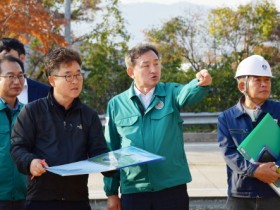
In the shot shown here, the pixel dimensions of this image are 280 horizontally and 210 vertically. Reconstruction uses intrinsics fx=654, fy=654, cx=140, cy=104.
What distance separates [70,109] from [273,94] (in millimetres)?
11381

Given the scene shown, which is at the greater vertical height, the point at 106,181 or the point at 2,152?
the point at 2,152

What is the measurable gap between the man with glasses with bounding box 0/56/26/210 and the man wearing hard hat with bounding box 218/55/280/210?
4.90ft

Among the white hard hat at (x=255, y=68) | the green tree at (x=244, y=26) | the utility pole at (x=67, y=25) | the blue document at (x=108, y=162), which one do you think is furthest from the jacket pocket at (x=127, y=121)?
the green tree at (x=244, y=26)

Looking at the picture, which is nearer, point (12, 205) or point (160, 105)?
point (12, 205)

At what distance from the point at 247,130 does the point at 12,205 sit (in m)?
1.74

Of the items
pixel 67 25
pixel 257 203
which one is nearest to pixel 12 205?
pixel 257 203

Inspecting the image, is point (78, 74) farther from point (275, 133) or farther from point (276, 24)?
point (276, 24)

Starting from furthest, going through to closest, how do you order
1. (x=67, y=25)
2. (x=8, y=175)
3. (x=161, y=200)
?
(x=67, y=25), (x=161, y=200), (x=8, y=175)

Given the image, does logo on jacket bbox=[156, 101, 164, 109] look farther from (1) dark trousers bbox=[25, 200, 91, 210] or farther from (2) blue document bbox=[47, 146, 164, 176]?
(1) dark trousers bbox=[25, 200, 91, 210]

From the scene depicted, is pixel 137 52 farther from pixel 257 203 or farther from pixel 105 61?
pixel 105 61

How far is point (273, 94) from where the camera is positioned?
595 inches

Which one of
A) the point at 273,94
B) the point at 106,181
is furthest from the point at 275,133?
the point at 273,94

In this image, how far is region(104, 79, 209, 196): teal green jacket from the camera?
4.59 meters

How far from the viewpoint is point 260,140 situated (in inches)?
177
